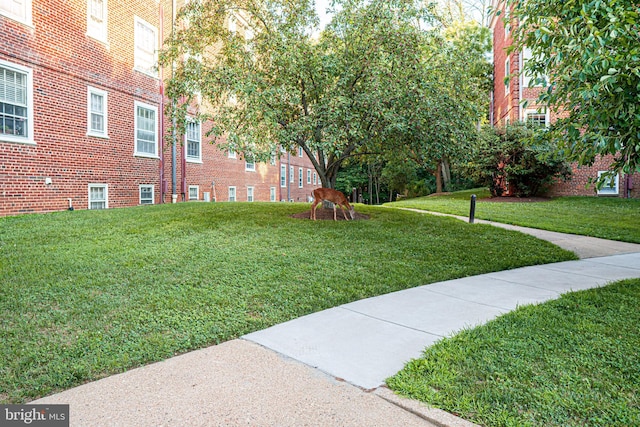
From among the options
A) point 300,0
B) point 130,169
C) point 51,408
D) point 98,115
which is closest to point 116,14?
point 98,115

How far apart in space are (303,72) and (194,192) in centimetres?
1075

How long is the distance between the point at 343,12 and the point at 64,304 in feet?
26.5

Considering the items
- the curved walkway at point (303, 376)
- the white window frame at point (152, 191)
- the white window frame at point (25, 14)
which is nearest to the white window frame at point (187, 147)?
the white window frame at point (152, 191)

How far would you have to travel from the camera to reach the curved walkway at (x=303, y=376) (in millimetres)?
2488

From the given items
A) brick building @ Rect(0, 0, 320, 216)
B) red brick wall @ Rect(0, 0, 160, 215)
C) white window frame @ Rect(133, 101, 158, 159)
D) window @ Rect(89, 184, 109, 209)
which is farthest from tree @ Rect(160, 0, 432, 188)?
white window frame @ Rect(133, 101, 158, 159)

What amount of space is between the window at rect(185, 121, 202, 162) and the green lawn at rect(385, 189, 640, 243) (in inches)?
362

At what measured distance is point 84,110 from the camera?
41.9 ft

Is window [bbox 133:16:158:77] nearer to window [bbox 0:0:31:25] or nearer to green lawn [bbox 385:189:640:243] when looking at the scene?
window [bbox 0:0:31:25]

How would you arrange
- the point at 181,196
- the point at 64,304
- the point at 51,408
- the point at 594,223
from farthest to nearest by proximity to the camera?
the point at 181,196 < the point at 594,223 < the point at 64,304 < the point at 51,408

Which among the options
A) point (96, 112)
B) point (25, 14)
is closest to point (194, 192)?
point (96, 112)

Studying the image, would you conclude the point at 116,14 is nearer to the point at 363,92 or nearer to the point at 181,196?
the point at 181,196

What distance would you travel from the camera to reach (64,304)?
4.35 metres

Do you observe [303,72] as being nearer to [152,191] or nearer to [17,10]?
[17,10]

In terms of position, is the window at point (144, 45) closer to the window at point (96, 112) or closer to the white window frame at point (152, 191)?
the window at point (96, 112)
